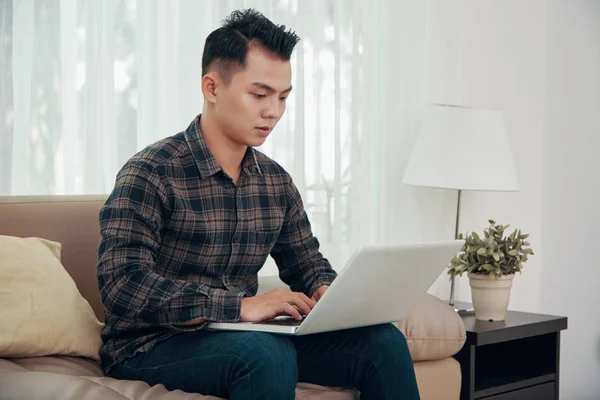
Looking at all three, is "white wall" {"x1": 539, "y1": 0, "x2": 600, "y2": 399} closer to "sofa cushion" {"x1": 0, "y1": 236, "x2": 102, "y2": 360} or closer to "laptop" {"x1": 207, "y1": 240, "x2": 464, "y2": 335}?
"laptop" {"x1": 207, "y1": 240, "x2": 464, "y2": 335}

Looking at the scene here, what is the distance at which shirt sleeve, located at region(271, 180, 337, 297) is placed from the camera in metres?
1.95

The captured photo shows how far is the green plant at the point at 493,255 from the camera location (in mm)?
2541

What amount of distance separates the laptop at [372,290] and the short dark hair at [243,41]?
0.53 meters

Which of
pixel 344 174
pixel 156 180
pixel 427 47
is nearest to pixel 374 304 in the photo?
pixel 156 180

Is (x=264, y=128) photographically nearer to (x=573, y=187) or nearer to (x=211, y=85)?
(x=211, y=85)

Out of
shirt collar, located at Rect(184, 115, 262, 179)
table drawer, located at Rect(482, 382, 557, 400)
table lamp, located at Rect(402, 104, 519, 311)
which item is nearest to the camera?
shirt collar, located at Rect(184, 115, 262, 179)

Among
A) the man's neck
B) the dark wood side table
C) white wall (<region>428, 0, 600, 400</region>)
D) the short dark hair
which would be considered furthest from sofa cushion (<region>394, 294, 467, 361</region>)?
white wall (<region>428, 0, 600, 400</region>)

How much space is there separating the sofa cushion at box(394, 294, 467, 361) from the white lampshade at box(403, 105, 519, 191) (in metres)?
0.68

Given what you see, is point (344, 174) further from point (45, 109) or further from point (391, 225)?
point (45, 109)

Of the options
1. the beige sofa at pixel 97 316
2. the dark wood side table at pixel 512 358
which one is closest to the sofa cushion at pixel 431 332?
the beige sofa at pixel 97 316

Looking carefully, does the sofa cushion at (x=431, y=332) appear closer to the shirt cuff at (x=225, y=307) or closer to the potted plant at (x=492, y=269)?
the potted plant at (x=492, y=269)

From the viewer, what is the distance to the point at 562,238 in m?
3.61

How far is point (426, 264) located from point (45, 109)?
3.80 feet

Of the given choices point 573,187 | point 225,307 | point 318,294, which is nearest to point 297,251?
point 318,294
